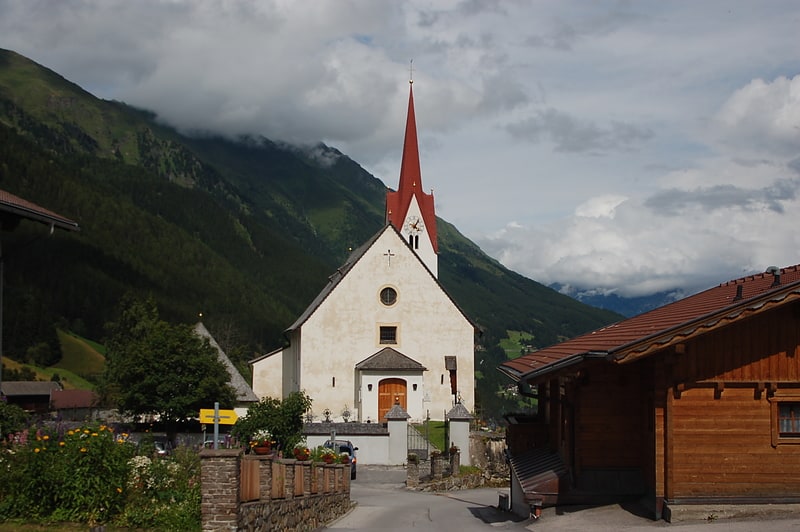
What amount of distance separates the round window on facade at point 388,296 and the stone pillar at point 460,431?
1367cm

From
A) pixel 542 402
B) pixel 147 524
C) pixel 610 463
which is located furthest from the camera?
pixel 542 402

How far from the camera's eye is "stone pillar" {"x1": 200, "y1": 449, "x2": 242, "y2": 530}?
1270 cm

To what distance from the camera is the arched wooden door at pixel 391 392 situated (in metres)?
50.9

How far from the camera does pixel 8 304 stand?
11450 centimetres

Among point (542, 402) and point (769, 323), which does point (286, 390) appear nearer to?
point (542, 402)

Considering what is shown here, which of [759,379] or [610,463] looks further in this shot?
[610,463]

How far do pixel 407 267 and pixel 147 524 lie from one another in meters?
41.3

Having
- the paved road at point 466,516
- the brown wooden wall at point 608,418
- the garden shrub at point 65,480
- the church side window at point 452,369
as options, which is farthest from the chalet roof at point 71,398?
the garden shrub at point 65,480

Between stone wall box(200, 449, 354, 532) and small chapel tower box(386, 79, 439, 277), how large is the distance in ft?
143

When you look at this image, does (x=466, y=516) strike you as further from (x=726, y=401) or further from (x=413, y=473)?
(x=413, y=473)

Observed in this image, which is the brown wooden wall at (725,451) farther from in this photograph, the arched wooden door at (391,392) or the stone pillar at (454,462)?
the arched wooden door at (391,392)

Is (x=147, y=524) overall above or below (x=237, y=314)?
below

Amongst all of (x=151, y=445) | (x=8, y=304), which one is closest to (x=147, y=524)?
(x=151, y=445)

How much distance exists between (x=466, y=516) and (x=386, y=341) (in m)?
28.6
